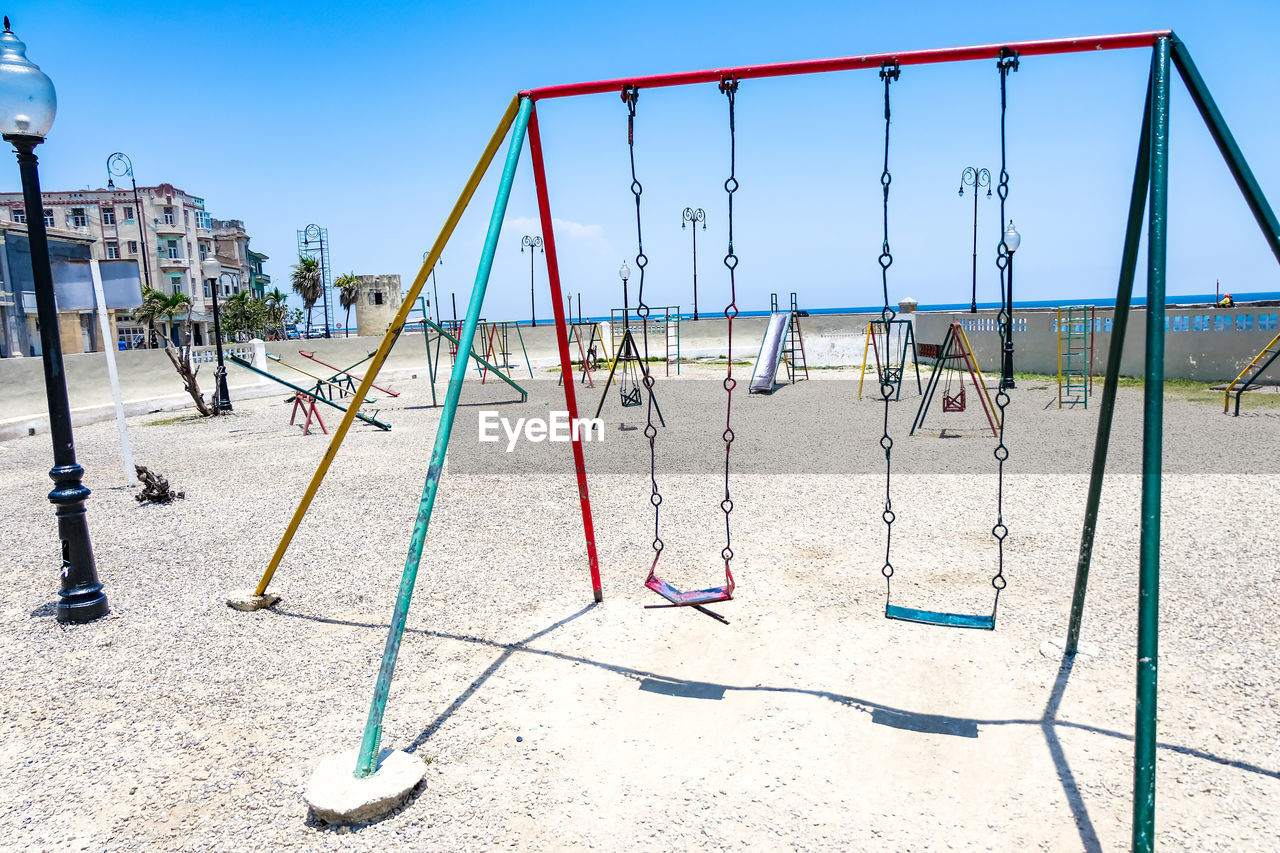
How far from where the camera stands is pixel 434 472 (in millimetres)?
2945

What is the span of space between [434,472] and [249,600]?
2.35 m

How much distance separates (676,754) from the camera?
9.61 feet

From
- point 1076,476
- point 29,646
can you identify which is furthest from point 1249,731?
point 29,646

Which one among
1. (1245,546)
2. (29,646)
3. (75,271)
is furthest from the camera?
(75,271)

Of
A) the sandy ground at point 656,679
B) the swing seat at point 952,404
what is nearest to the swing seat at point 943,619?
the sandy ground at point 656,679

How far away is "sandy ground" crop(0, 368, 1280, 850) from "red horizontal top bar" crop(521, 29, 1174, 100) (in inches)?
102

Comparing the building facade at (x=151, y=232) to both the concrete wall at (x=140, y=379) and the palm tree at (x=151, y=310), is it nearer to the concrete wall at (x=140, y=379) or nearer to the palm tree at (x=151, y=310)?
the palm tree at (x=151, y=310)

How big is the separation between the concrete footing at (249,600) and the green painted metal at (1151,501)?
4342 millimetres

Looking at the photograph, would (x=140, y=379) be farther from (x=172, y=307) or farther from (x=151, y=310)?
(x=172, y=307)

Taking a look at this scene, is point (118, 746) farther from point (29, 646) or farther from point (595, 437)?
point (595, 437)

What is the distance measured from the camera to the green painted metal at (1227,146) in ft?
8.89

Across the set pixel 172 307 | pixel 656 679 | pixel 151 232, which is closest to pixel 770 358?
pixel 656 679

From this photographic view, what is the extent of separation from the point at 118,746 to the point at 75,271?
5.55 metres

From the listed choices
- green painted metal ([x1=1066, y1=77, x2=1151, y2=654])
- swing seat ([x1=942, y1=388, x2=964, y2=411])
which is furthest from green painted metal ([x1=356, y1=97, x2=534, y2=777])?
swing seat ([x1=942, y1=388, x2=964, y2=411])
